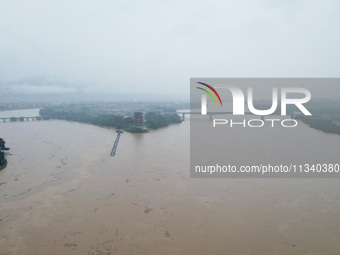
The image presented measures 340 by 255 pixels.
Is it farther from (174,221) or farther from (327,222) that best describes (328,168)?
(174,221)

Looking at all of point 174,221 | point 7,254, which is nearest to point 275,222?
point 174,221

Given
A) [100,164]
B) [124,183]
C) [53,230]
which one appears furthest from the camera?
[100,164]

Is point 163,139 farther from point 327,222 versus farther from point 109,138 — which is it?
point 327,222

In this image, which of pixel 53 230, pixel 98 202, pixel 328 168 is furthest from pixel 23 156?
pixel 328 168

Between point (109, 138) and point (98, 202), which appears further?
point (109, 138)

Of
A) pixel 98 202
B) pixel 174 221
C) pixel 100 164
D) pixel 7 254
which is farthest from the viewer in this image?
pixel 100 164

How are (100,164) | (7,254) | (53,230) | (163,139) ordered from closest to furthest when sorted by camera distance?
(7,254) < (53,230) < (100,164) < (163,139)
